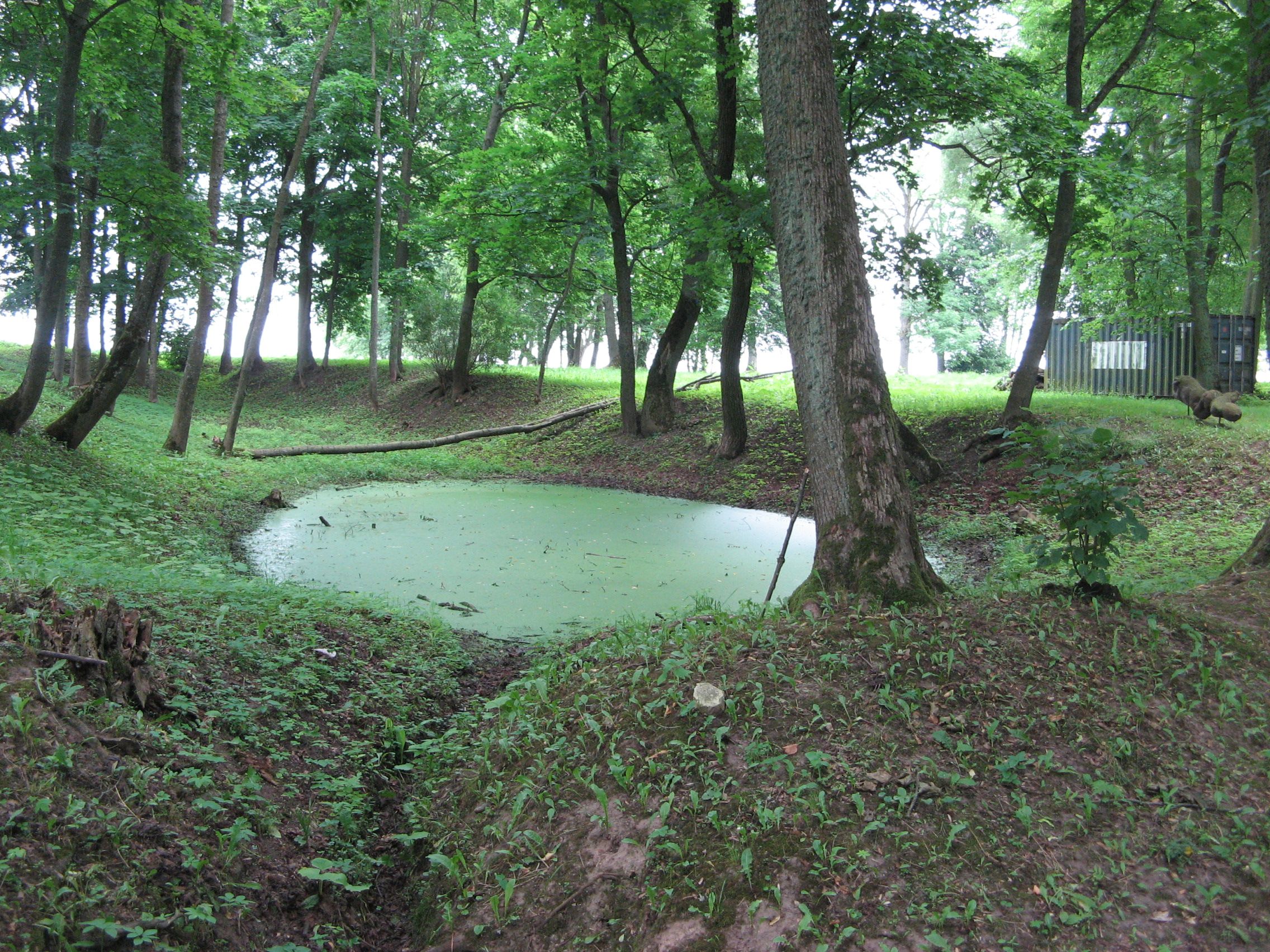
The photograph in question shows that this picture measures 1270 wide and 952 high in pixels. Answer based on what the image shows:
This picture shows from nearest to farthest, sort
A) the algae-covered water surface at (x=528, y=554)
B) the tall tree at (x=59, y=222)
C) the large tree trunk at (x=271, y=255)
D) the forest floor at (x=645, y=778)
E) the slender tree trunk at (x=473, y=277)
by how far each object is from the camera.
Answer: the forest floor at (x=645, y=778) < the algae-covered water surface at (x=528, y=554) < the tall tree at (x=59, y=222) < the large tree trunk at (x=271, y=255) < the slender tree trunk at (x=473, y=277)

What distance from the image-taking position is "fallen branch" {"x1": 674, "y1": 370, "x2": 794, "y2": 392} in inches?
697

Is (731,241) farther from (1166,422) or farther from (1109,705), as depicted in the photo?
(1109,705)

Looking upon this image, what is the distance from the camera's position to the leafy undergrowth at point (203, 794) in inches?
A: 98.7

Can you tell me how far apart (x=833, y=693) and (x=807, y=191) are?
118 inches

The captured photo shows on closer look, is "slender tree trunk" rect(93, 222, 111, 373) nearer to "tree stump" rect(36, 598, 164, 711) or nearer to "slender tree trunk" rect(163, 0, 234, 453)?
"slender tree trunk" rect(163, 0, 234, 453)

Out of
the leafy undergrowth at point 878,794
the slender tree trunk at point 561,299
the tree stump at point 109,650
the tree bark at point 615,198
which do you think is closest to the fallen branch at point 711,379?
the tree bark at point 615,198

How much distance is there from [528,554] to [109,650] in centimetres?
488

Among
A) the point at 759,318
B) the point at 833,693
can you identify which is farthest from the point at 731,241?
the point at 759,318

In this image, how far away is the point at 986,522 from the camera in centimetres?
920

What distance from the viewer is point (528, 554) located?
26.9 ft

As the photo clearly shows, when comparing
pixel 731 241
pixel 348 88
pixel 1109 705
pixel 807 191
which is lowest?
pixel 1109 705

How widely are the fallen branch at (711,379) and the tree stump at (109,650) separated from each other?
14.4m

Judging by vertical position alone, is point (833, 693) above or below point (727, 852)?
above

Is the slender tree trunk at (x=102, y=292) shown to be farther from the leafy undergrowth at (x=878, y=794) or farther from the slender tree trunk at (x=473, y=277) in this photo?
the leafy undergrowth at (x=878, y=794)
